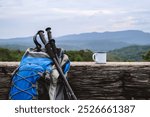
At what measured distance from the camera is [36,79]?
11.0ft

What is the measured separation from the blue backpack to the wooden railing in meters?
0.20

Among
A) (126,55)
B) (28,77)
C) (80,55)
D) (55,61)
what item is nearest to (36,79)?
(28,77)

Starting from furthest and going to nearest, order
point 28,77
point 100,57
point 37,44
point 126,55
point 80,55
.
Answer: point 126,55
point 80,55
point 100,57
point 37,44
point 28,77

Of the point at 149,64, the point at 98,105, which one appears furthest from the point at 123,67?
the point at 98,105

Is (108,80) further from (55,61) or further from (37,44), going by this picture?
(37,44)

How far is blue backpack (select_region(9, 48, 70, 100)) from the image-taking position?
10.9 feet

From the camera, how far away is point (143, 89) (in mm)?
3539

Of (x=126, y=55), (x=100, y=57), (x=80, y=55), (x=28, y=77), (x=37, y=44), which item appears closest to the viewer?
(x=28, y=77)

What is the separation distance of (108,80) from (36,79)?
60 centimetres

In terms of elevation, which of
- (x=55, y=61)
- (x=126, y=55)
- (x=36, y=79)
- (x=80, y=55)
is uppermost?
(x=55, y=61)

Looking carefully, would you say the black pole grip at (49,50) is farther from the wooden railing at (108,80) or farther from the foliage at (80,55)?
the foliage at (80,55)

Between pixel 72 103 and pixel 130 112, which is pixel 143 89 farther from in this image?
pixel 72 103

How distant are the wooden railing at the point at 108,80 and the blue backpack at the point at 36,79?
20 cm

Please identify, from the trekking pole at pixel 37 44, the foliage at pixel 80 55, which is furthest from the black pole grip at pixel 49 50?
the foliage at pixel 80 55
